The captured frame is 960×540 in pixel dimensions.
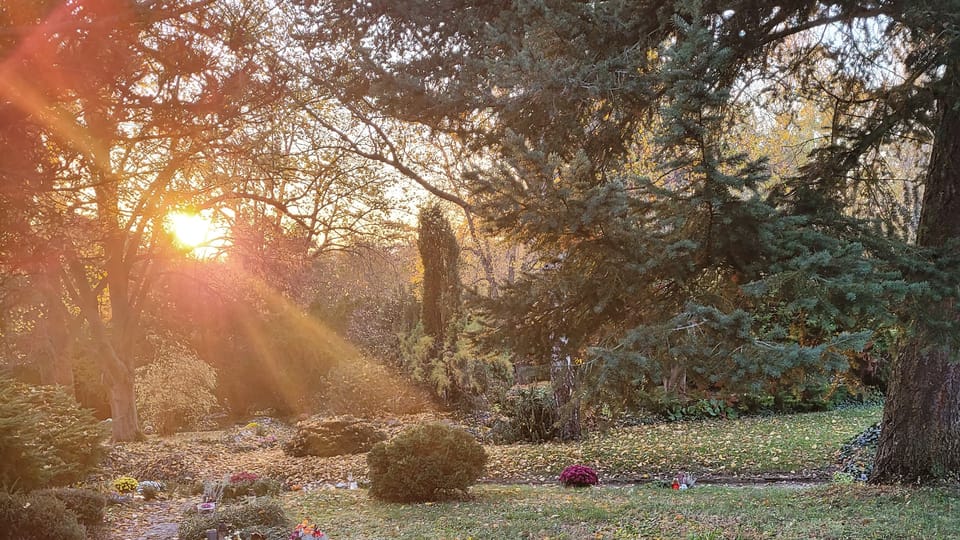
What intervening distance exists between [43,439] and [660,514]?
→ 598cm

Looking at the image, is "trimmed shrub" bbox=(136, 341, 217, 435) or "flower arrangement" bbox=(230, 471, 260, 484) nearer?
"flower arrangement" bbox=(230, 471, 260, 484)

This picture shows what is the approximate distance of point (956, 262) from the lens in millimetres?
4160

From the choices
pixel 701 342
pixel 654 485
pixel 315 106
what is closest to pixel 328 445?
pixel 654 485

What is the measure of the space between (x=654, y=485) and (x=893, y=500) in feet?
8.26

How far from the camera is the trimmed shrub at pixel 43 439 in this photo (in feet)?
17.6

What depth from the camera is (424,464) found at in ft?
20.8

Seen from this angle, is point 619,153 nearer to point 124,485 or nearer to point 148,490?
point 148,490

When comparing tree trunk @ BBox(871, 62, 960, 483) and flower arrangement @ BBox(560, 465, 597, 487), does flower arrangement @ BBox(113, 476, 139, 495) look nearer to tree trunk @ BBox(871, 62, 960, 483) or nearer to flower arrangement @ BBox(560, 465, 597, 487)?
flower arrangement @ BBox(560, 465, 597, 487)

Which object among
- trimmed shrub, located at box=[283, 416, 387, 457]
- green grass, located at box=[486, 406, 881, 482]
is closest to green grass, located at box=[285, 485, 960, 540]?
green grass, located at box=[486, 406, 881, 482]

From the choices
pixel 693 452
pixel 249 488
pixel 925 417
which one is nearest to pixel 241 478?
pixel 249 488

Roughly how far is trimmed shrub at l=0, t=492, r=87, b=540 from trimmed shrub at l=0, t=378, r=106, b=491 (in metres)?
0.71

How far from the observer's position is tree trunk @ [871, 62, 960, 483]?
210 inches

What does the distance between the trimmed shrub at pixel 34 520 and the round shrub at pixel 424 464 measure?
2.63m

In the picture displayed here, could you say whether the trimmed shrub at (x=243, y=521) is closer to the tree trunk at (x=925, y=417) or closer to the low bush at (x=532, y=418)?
the tree trunk at (x=925, y=417)
